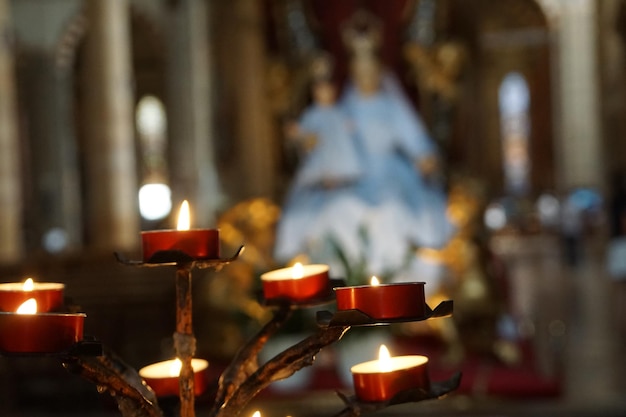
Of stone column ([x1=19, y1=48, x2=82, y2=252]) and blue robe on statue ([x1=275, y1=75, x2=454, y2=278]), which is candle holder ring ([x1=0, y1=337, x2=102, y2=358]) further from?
stone column ([x1=19, y1=48, x2=82, y2=252])

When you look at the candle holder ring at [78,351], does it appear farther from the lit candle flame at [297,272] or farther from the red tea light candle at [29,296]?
the lit candle flame at [297,272]

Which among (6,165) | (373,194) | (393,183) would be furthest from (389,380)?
(6,165)

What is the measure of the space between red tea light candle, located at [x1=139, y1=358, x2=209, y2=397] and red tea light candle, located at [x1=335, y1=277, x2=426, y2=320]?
15.5 inches

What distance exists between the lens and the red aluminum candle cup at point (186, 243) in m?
1.26

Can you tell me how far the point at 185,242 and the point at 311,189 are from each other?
6943 mm

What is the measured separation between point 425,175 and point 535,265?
10156 mm

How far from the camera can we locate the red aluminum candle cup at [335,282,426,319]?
1173 mm

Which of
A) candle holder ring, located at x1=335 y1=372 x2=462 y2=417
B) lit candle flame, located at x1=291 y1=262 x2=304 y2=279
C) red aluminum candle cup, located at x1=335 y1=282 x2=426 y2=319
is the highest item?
lit candle flame, located at x1=291 y1=262 x2=304 y2=279

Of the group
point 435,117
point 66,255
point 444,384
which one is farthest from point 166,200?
point 444,384

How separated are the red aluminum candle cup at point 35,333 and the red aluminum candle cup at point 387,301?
14.1 inches

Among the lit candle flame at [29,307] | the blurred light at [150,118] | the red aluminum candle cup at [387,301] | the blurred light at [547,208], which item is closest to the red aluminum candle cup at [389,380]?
the red aluminum candle cup at [387,301]

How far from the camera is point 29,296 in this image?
51.3 inches

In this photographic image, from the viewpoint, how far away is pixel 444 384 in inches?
Result: 51.6

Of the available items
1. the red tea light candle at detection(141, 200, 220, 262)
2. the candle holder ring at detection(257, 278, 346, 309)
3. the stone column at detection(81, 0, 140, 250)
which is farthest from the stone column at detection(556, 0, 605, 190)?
the red tea light candle at detection(141, 200, 220, 262)
